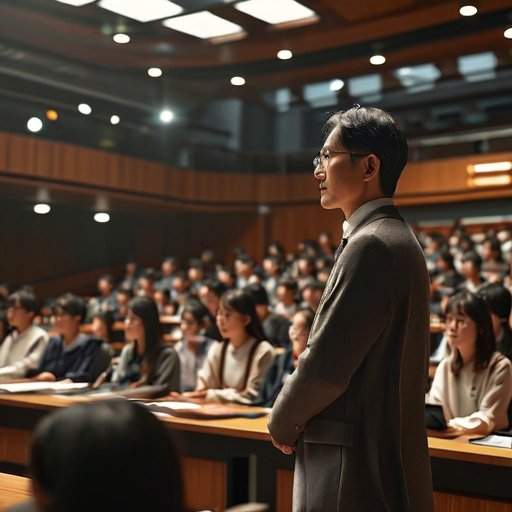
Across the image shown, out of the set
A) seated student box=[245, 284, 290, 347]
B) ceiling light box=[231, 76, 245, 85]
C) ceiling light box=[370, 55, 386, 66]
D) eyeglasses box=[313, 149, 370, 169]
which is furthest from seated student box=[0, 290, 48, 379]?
ceiling light box=[231, 76, 245, 85]

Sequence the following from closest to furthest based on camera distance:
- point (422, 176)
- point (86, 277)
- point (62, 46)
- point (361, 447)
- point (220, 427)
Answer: point (361, 447) < point (220, 427) < point (86, 277) < point (62, 46) < point (422, 176)

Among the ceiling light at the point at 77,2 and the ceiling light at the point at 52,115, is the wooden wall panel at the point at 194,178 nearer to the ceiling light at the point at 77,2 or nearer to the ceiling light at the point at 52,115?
the ceiling light at the point at 52,115

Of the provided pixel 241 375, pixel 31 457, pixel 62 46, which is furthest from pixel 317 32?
pixel 31 457

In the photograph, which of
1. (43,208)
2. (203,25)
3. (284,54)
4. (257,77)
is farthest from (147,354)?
(257,77)

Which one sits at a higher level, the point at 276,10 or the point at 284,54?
the point at 284,54

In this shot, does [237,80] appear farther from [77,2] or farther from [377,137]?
[377,137]

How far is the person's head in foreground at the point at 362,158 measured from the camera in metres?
1.54

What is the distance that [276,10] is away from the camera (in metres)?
7.37

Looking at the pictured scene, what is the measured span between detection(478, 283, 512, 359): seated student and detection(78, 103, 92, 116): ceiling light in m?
5.84

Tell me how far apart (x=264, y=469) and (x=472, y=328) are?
39.2 inches

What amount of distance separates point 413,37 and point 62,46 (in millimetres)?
4095

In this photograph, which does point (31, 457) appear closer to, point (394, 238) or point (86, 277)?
point (394, 238)

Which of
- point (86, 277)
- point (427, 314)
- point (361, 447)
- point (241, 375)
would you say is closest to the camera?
point (361, 447)

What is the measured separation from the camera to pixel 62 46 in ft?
27.2
